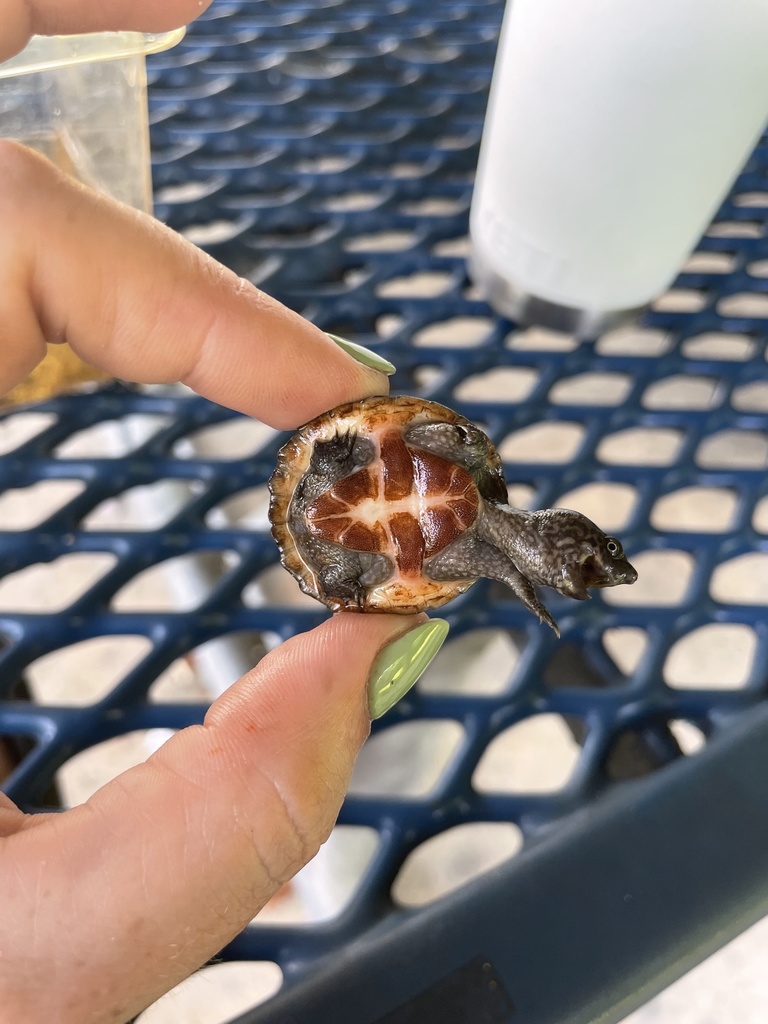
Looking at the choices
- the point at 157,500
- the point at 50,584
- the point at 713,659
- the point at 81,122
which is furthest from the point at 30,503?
the point at 713,659

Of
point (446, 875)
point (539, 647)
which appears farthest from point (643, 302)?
point (446, 875)

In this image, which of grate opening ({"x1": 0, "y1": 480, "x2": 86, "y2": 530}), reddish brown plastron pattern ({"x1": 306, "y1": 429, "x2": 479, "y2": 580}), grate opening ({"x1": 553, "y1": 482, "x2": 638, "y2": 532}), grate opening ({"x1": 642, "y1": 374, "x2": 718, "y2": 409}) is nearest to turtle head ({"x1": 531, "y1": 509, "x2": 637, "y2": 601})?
reddish brown plastron pattern ({"x1": 306, "y1": 429, "x2": 479, "y2": 580})

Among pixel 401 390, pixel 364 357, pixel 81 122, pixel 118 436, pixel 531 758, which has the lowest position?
pixel 531 758

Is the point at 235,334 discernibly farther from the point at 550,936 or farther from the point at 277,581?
the point at 550,936

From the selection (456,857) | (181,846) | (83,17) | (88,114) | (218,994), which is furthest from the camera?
(456,857)

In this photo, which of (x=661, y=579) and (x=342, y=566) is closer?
(x=342, y=566)

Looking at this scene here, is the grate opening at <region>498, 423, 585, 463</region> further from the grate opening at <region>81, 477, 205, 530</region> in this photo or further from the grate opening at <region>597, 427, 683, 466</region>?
the grate opening at <region>81, 477, 205, 530</region>

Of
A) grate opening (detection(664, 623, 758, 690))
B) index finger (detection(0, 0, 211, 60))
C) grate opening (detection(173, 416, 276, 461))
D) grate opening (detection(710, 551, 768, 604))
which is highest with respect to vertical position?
index finger (detection(0, 0, 211, 60))

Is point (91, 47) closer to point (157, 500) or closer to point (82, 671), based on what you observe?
point (157, 500)
